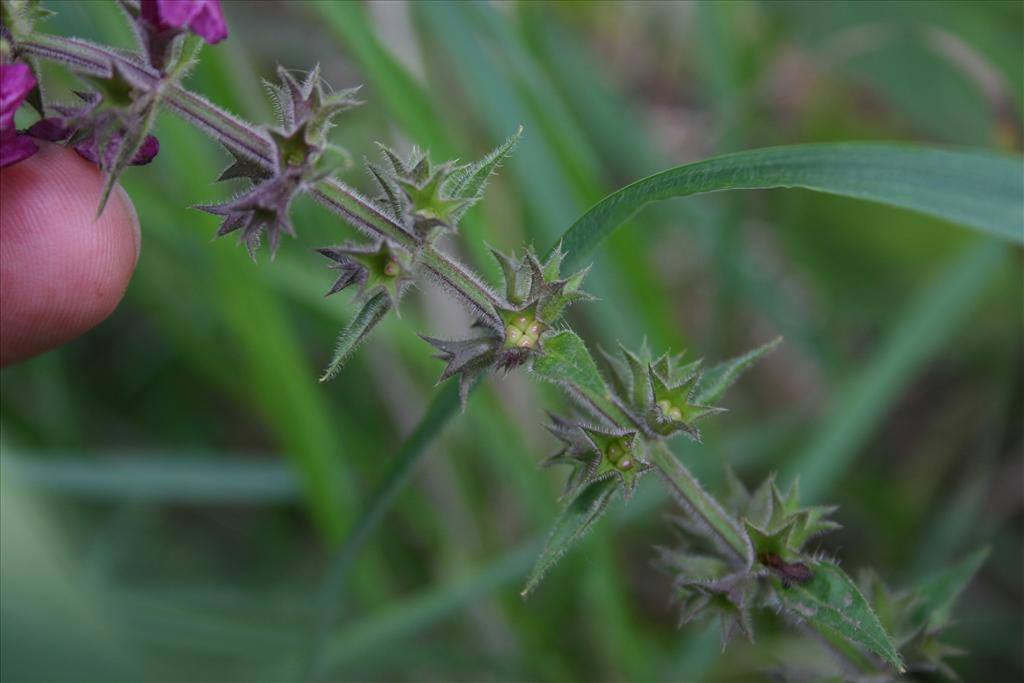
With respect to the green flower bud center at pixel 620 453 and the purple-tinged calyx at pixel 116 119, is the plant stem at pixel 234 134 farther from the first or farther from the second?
the green flower bud center at pixel 620 453

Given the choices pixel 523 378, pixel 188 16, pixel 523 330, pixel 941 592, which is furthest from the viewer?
pixel 523 378


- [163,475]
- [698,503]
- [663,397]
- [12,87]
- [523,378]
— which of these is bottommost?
[698,503]

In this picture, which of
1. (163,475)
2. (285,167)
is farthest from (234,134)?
(163,475)

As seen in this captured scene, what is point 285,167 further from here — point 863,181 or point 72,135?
point 863,181

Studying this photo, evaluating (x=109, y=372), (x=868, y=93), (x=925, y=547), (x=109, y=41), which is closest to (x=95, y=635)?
(x=109, y=41)

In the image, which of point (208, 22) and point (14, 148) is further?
point (14, 148)

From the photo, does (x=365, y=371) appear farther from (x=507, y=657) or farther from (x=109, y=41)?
(x=109, y=41)

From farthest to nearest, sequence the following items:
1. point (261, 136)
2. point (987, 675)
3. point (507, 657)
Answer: point (987, 675) → point (507, 657) → point (261, 136)
